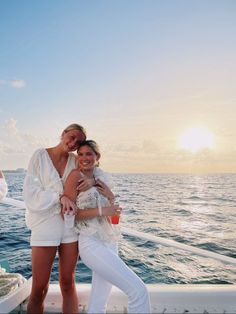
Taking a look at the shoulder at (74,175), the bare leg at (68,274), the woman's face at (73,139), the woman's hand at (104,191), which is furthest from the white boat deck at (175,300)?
the woman's face at (73,139)

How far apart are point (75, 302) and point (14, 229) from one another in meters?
5.32

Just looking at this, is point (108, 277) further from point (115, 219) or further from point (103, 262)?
point (115, 219)

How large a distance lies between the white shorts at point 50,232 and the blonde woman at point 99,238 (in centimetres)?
9

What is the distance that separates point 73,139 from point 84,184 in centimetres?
28

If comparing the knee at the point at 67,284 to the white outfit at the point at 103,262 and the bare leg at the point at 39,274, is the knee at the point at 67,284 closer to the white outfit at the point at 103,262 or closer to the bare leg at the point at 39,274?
the bare leg at the point at 39,274

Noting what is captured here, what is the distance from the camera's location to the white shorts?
6.63 ft

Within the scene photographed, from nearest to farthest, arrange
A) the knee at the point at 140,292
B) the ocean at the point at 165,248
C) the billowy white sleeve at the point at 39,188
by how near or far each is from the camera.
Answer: the knee at the point at 140,292 < the billowy white sleeve at the point at 39,188 < the ocean at the point at 165,248

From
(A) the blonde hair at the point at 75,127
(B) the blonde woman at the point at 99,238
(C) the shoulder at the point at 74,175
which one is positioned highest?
(A) the blonde hair at the point at 75,127

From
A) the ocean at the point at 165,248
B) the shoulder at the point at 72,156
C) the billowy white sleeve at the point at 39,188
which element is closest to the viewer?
the billowy white sleeve at the point at 39,188

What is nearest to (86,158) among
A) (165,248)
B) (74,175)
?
(74,175)

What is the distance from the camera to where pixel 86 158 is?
6.75 feet

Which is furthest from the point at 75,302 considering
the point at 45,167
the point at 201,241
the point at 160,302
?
the point at 201,241

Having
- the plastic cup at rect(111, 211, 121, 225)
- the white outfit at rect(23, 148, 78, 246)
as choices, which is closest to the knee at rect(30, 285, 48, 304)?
the white outfit at rect(23, 148, 78, 246)

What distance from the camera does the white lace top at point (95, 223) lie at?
199 centimetres
